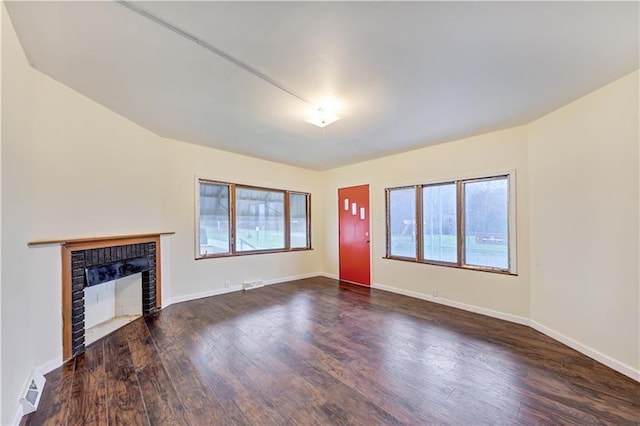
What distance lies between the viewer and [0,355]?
5.08ft

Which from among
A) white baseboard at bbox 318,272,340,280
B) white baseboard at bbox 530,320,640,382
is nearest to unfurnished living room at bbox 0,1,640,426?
white baseboard at bbox 530,320,640,382

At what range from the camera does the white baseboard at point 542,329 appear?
226cm

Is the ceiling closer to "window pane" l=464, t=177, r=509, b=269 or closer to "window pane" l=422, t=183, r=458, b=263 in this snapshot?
"window pane" l=464, t=177, r=509, b=269

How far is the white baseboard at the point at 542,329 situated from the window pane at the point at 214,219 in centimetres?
308

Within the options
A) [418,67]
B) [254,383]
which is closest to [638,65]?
[418,67]

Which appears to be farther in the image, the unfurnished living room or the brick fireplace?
the brick fireplace

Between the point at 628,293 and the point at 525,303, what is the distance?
1.19 meters

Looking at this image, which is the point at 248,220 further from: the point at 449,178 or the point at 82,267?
the point at 449,178

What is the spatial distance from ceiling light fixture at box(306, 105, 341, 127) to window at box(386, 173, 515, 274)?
89.7 inches

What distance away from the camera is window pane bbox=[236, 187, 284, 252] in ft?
16.5

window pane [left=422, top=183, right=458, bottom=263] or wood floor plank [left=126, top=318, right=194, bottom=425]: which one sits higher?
window pane [left=422, top=183, right=458, bottom=263]

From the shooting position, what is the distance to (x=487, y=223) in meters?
3.77

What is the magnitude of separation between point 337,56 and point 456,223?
3154mm

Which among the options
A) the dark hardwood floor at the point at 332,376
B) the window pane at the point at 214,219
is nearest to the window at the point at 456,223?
the dark hardwood floor at the point at 332,376
